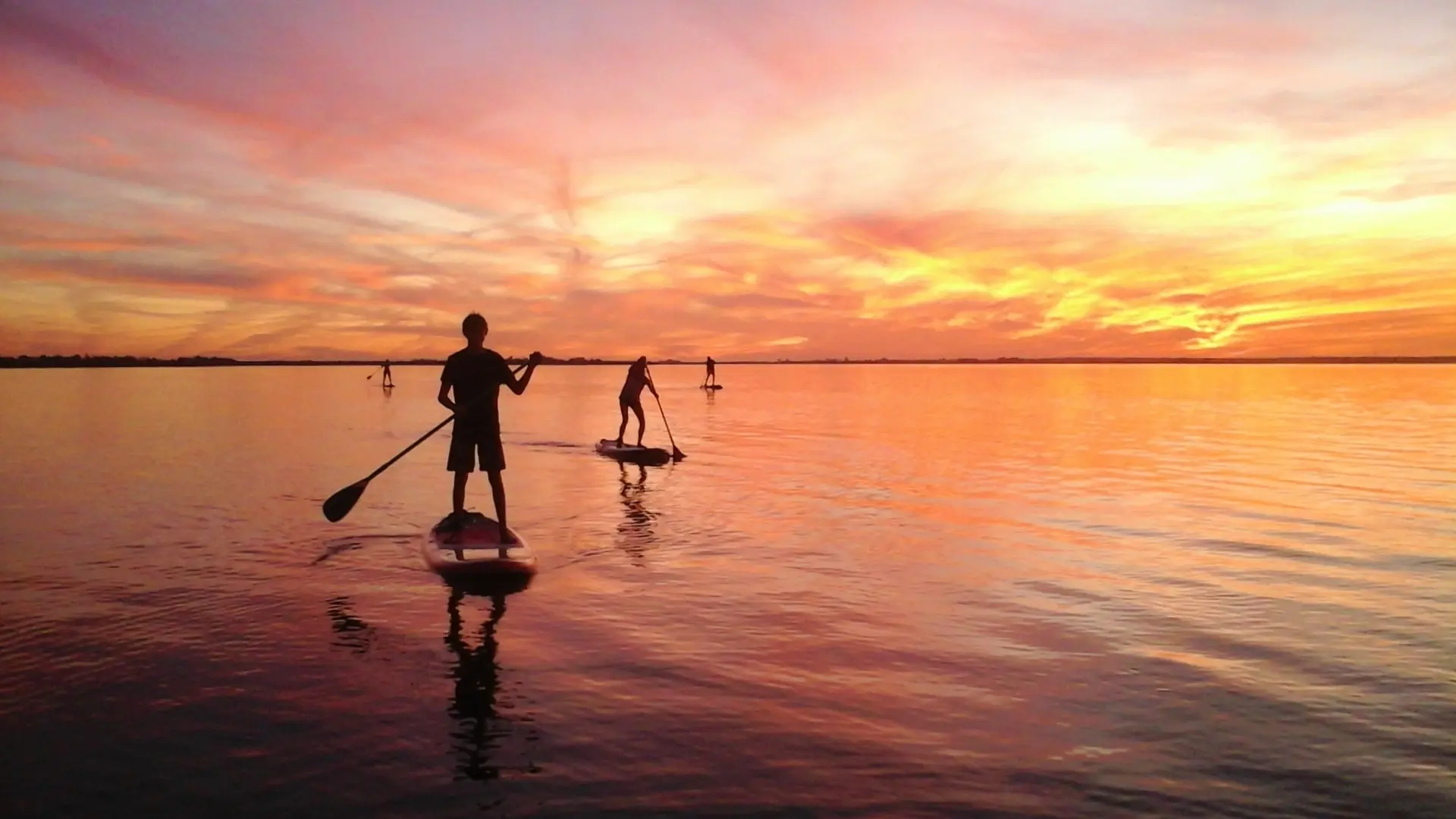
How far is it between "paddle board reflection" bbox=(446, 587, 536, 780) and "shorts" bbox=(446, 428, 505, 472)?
2.66 metres

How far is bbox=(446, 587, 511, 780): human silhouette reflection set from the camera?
6227 mm

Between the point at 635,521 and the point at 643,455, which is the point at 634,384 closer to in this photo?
the point at 643,455

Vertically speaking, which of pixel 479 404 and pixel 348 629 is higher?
pixel 479 404

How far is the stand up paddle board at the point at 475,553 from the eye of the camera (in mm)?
11195

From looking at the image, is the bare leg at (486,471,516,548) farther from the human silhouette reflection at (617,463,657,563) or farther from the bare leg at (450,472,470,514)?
the human silhouette reflection at (617,463,657,563)

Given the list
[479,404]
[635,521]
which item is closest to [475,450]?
[479,404]

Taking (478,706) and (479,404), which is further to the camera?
(479,404)

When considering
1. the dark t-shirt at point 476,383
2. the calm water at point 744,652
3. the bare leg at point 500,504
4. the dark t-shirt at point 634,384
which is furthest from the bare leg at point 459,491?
the dark t-shirt at point 634,384

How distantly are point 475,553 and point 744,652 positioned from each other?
4.51 m

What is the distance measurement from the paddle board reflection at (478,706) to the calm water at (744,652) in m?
0.04

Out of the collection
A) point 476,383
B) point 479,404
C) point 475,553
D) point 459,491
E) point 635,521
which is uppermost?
point 476,383

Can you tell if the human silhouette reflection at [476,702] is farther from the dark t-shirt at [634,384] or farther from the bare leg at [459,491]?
the dark t-shirt at [634,384]

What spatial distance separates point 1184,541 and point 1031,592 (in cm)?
473

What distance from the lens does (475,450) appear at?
40.2 ft
